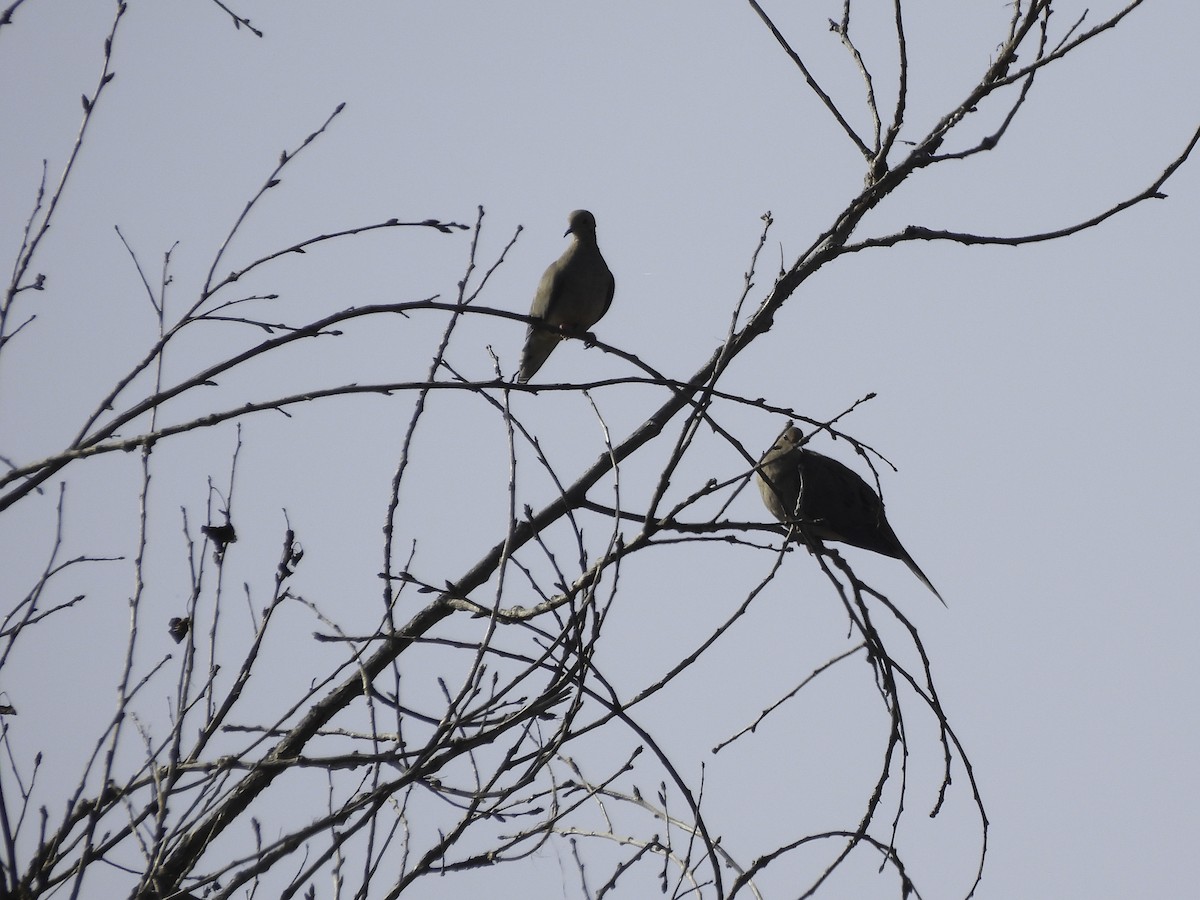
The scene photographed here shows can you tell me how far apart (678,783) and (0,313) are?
1480mm

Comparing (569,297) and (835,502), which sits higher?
(569,297)

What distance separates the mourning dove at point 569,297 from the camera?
20.4 ft

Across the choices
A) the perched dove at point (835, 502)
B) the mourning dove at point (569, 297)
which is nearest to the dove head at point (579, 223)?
the mourning dove at point (569, 297)

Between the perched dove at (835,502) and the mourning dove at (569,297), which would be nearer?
the perched dove at (835,502)

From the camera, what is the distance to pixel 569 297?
6.23 m

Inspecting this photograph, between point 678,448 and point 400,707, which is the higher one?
point 678,448

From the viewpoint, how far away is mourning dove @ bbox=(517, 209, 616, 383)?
623cm

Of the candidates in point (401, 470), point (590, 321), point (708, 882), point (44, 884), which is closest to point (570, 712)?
point (708, 882)

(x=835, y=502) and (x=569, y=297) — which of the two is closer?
(x=835, y=502)

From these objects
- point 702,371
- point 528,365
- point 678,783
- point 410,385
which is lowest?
point 678,783

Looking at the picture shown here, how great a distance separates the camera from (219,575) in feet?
9.52

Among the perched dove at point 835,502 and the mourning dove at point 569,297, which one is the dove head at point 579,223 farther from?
the perched dove at point 835,502

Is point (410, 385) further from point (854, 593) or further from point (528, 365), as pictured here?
point (528, 365)

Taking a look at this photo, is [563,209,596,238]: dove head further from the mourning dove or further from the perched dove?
the perched dove
